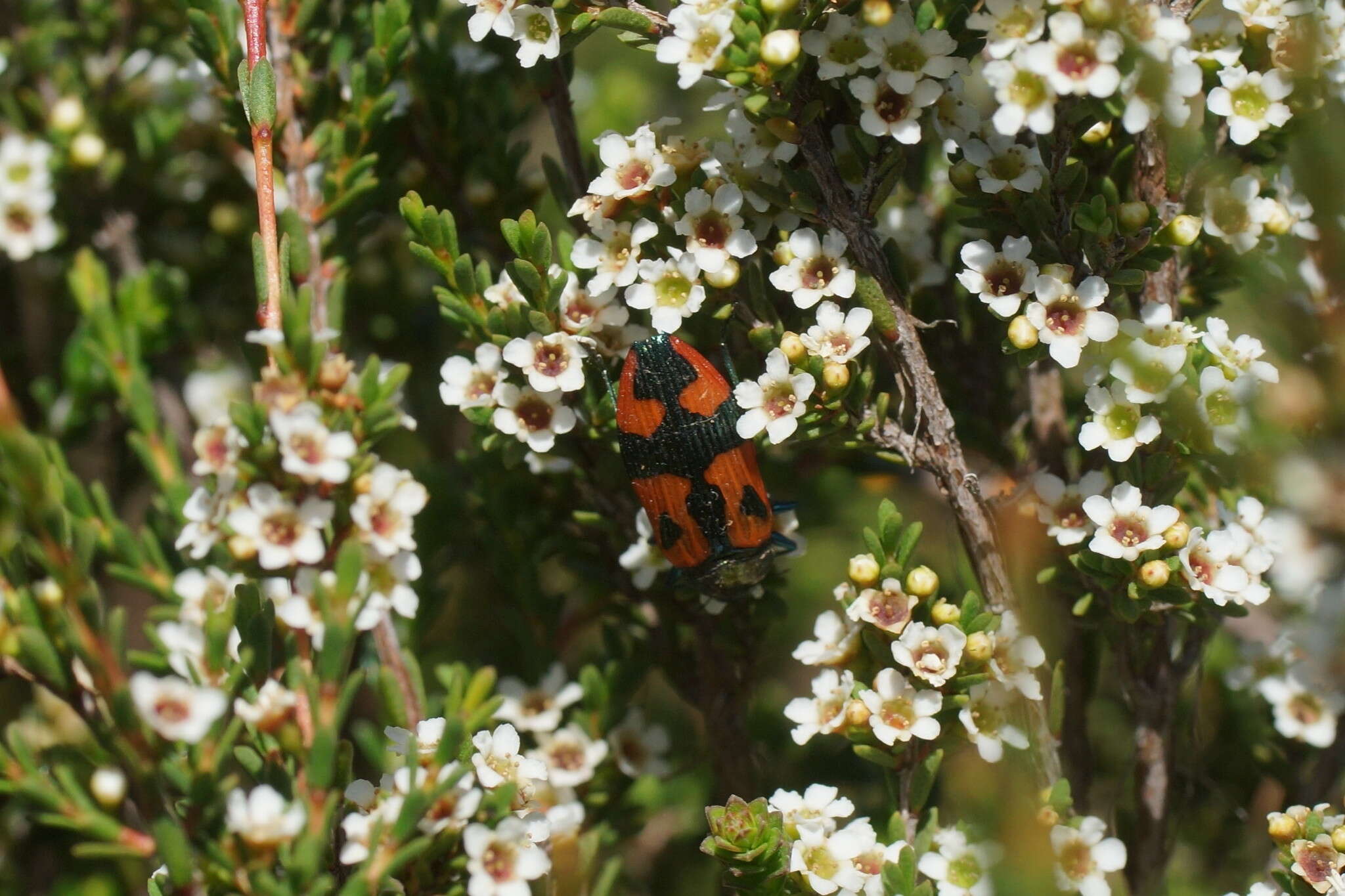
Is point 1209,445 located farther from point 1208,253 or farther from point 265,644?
point 265,644

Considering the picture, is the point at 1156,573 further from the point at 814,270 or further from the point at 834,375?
the point at 814,270

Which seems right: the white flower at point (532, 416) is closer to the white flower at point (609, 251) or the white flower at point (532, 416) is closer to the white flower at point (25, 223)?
the white flower at point (609, 251)

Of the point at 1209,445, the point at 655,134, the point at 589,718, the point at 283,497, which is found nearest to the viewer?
the point at 283,497

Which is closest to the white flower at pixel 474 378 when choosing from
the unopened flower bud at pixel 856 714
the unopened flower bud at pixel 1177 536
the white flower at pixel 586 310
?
the white flower at pixel 586 310

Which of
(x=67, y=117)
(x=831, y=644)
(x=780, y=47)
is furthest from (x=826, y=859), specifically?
(x=67, y=117)

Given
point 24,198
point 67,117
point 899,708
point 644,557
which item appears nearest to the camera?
point 899,708

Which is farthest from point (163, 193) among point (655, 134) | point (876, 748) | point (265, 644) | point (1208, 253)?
point (1208, 253)

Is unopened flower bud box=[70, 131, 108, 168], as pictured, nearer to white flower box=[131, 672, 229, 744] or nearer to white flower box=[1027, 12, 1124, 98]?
white flower box=[131, 672, 229, 744]
